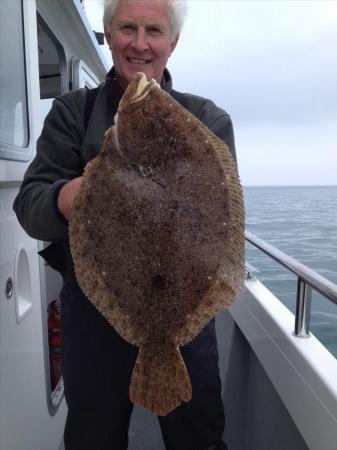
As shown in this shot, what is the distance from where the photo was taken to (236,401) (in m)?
2.95

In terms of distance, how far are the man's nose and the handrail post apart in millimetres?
1263

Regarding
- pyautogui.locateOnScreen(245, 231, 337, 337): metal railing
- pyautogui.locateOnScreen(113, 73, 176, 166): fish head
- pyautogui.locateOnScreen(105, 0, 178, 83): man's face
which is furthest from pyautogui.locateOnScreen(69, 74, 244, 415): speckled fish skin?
pyautogui.locateOnScreen(245, 231, 337, 337): metal railing

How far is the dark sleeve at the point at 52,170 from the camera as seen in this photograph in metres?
1.42

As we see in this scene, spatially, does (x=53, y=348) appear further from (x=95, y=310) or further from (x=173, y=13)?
(x=173, y=13)

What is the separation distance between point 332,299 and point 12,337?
1.40 metres

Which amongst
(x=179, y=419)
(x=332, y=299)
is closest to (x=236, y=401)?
(x=179, y=419)

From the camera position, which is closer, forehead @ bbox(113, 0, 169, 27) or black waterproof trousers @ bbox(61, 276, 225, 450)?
forehead @ bbox(113, 0, 169, 27)

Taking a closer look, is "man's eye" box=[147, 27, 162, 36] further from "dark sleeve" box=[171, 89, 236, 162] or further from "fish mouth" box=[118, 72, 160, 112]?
"fish mouth" box=[118, 72, 160, 112]

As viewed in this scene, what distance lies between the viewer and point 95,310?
1.79 meters

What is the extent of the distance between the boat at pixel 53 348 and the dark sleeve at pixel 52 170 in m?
0.25

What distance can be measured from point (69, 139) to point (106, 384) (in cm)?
107

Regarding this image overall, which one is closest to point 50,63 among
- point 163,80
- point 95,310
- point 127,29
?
point 163,80

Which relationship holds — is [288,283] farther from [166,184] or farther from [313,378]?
[166,184]

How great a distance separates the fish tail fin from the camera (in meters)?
1.39
